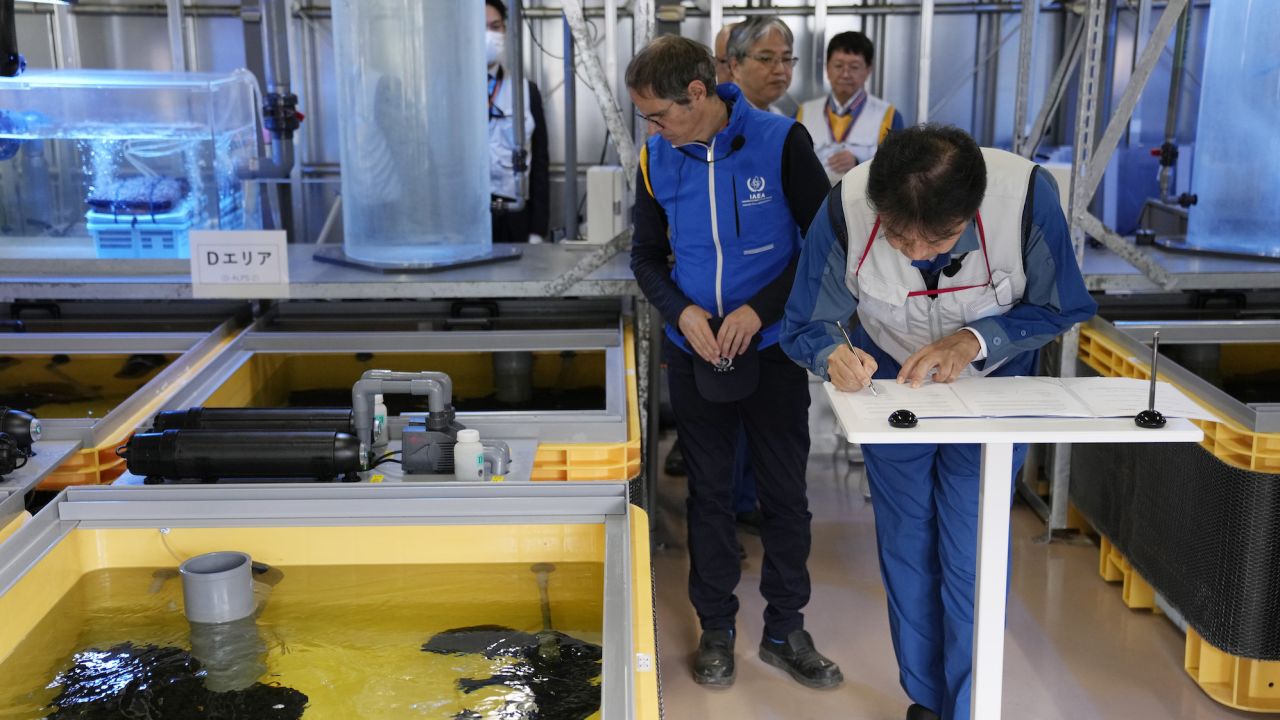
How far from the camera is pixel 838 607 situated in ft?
10.2

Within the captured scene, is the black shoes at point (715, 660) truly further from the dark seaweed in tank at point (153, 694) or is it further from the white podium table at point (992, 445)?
the dark seaweed in tank at point (153, 694)

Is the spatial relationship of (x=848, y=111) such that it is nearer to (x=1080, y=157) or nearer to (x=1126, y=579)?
(x=1080, y=157)

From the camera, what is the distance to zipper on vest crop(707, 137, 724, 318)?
7.89 ft

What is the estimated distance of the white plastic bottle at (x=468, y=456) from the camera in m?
1.98

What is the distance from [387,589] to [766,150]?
3.94 feet

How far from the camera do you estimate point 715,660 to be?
8.87ft

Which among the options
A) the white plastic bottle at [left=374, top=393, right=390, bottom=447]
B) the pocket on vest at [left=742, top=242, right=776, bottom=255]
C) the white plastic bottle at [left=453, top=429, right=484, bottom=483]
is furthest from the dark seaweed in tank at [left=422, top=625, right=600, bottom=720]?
the pocket on vest at [left=742, top=242, right=776, bottom=255]

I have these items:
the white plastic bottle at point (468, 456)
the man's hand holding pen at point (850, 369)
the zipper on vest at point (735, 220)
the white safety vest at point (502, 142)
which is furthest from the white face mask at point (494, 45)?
the man's hand holding pen at point (850, 369)

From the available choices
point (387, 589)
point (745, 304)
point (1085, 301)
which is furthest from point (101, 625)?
point (1085, 301)

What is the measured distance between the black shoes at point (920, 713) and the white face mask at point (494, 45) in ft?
10.9

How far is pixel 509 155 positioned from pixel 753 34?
6.36 ft

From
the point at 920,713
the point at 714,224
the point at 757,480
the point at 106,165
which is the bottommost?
the point at 920,713

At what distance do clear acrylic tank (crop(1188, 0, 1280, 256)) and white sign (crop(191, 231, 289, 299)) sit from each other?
2.69 m

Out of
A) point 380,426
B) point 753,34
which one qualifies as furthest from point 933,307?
point 753,34
